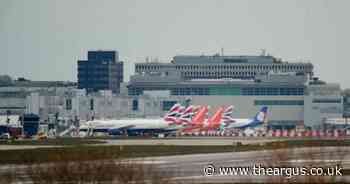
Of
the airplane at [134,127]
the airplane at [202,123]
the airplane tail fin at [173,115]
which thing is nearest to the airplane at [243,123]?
the airplane at [202,123]

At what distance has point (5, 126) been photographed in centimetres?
17538

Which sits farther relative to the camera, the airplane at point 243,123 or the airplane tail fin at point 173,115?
the airplane at point 243,123

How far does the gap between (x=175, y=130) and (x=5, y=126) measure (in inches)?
972

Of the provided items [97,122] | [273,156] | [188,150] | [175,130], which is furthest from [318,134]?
[273,156]

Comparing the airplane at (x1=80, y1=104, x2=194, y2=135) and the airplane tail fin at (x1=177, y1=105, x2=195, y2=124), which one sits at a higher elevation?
the airplane tail fin at (x1=177, y1=105, x2=195, y2=124)

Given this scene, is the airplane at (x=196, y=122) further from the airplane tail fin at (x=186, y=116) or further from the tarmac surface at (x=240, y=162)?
the tarmac surface at (x=240, y=162)

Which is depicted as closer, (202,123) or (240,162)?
(240,162)

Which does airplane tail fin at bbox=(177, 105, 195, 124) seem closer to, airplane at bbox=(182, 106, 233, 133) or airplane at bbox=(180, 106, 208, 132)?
airplane at bbox=(180, 106, 208, 132)

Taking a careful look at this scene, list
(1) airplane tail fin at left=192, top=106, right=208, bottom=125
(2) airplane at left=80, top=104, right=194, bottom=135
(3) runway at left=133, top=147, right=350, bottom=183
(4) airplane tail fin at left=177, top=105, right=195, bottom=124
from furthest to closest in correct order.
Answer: (4) airplane tail fin at left=177, top=105, right=195, bottom=124 → (1) airplane tail fin at left=192, top=106, right=208, bottom=125 → (2) airplane at left=80, top=104, right=194, bottom=135 → (3) runway at left=133, top=147, right=350, bottom=183

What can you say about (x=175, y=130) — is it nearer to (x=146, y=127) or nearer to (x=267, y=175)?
(x=146, y=127)

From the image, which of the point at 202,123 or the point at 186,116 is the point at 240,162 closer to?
the point at 202,123

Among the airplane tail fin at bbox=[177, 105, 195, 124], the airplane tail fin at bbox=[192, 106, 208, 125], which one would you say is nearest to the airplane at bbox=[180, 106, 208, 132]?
the airplane tail fin at bbox=[192, 106, 208, 125]

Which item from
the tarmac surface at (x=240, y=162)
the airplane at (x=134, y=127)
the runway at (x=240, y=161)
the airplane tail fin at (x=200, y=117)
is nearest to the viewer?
the tarmac surface at (x=240, y=162)

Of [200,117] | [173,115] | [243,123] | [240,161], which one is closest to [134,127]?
[200,117]
